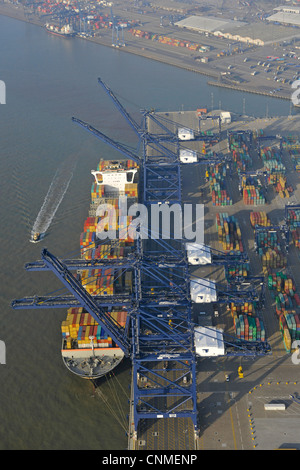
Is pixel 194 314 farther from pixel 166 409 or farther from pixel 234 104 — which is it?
pixel 234 104

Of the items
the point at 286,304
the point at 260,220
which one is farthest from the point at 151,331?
the point at 260,220

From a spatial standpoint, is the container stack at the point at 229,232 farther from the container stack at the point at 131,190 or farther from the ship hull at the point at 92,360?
the ship hull at the point at 92,360

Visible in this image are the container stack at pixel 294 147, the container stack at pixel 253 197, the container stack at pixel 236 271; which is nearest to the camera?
the container stack at pixel 236 271

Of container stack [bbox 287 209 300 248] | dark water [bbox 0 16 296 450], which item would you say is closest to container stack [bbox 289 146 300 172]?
container stack [bbox 287 209 300 248]

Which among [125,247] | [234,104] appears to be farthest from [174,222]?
[234,104]

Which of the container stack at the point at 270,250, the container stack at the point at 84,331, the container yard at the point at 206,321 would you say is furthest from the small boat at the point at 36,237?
the container stack at the point at 270,250

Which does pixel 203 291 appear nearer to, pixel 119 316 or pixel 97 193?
pixel 119 316
